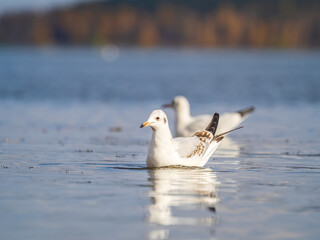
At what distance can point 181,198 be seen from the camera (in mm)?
9797

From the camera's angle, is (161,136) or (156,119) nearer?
(161,136)

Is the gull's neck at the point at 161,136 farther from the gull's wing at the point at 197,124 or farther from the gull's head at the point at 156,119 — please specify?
the gull's wing at the point at 197,124

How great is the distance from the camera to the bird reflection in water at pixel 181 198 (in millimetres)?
8445

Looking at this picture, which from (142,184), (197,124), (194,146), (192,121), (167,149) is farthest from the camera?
(192,121)

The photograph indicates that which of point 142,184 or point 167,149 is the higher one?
point 167,149

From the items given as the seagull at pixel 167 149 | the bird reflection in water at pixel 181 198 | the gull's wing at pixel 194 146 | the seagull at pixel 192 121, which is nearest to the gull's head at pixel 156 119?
the seagull at pixel 167 149

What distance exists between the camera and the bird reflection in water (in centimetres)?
845

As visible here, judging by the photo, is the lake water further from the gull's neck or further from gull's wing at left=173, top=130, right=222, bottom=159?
the gull's neck

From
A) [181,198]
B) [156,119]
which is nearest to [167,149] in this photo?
[156,119]

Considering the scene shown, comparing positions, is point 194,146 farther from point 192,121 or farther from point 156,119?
point 192,121

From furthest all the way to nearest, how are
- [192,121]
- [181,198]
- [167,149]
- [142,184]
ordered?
[192,121] < [167,149] < [142,184] < [181,198]

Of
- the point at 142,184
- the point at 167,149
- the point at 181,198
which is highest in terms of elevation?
the point at 167,149

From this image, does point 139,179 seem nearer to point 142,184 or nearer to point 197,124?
point 142,184

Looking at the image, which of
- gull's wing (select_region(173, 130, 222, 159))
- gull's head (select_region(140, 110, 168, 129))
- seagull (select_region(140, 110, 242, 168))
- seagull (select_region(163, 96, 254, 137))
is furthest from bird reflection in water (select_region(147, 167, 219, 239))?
seagull (select_region(163, 96, 254, 137))
